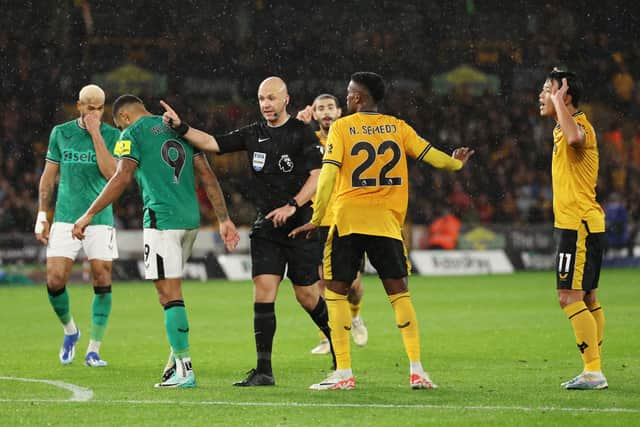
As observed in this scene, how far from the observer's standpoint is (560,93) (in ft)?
26.7

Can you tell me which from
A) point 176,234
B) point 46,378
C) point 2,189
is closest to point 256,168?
point 176,234

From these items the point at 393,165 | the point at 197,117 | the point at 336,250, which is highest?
the point at 197,117

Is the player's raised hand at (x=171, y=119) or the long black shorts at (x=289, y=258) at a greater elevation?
the player's raised hand at (x=171, y=119)

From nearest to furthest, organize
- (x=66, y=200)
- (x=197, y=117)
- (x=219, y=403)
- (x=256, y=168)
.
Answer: (x=219, y=403), (x=256, y=168), (x=66, y=200), (x=197, y=117)

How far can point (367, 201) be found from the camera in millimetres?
8141

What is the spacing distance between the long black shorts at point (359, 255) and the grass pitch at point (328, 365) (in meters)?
0.83

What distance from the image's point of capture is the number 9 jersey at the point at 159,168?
8.56 m

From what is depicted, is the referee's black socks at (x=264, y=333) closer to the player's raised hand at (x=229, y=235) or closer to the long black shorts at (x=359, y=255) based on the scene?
the player's raised hand at (x=229, y=235)

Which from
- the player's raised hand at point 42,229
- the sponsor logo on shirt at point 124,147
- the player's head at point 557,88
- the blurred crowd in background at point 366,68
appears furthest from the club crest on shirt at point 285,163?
the blurred crowd in background at point 366,68

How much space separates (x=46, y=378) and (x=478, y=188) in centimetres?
2212

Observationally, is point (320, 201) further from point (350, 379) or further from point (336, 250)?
point (350, 379)

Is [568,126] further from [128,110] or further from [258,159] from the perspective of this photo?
[128,110]

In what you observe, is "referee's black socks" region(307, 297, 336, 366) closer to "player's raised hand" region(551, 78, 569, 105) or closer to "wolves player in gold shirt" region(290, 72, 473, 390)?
"wolves player in gold shirt" region(290, 72, 473, 390)

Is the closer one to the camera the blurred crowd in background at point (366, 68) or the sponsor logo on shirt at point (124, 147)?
the sponsor logo on shirt at point (124, 147)
